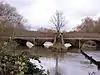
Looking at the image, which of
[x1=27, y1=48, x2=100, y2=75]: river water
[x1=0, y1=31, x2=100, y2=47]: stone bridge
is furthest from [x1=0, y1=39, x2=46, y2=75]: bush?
[x1=0, y1=31, x2=100, y2=47]: stone bridge

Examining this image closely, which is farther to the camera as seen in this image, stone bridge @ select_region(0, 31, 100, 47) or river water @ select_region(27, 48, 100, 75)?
stone bridge @ select_region(0, 31, 100, 47)

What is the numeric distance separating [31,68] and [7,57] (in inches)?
16.5

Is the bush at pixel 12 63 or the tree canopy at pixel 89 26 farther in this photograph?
the tree canopy at pixel 89 26

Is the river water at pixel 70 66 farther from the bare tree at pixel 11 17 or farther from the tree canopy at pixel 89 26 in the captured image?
the tree canopy at pixel 89 26

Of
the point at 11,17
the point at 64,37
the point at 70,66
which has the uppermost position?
the point at 11,17

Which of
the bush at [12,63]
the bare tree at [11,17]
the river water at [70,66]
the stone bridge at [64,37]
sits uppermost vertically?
the bare tree at [11,17]

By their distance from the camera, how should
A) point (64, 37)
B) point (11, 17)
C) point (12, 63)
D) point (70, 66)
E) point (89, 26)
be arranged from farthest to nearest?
point (89, 26), point (64, 37), point (11, 17), point (70, 66), point (12, 63)

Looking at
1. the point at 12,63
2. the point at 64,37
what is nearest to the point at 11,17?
the point at 64,37

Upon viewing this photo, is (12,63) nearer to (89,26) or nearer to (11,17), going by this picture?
(11,17)

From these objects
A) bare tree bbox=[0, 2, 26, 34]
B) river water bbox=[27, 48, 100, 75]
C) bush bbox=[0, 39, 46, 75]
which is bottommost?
river water bbox=[27, 48, 100, 75]

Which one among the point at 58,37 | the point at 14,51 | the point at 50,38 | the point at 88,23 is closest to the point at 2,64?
the point at 14,51

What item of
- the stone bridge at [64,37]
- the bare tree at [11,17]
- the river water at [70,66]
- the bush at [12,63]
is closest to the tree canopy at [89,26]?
the stone bridge at [64,37]

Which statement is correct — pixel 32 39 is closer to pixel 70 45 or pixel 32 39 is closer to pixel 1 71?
pixel 70 45

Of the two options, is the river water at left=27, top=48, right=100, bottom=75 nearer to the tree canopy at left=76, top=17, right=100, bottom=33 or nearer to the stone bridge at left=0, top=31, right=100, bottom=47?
the stone bridge at left=0, top=31, right=100, bottom=47
